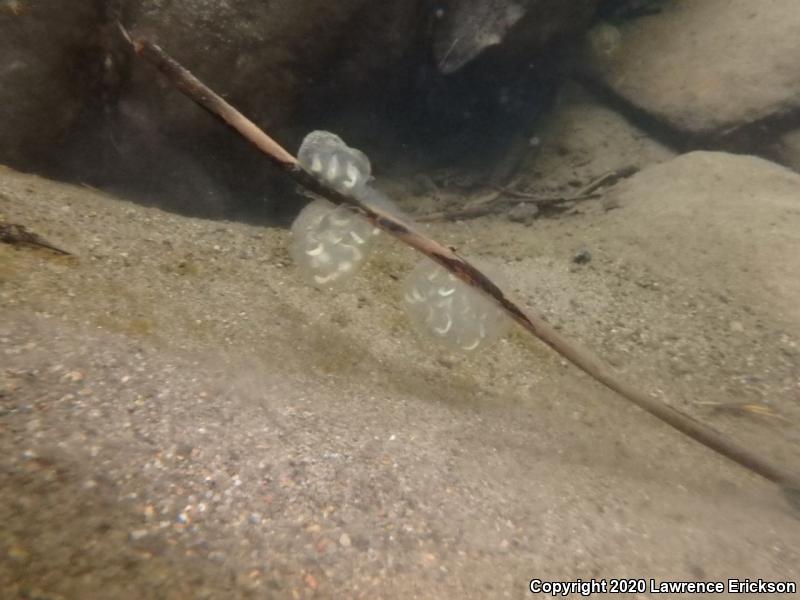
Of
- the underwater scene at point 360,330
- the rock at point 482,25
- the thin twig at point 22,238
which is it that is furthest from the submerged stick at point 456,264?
the rock at point 482,25

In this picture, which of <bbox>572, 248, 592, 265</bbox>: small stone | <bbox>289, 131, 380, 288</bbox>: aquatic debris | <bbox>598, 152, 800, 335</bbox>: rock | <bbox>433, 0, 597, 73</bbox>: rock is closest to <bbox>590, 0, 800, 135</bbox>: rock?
<bbox>598, 152, 800, 335</bbox>: rock

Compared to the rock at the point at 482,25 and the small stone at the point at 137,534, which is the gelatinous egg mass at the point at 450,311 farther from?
the rock at the point at 482,25

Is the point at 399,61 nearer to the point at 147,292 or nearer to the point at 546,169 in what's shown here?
the point at 546,169

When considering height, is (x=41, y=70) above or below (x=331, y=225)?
above

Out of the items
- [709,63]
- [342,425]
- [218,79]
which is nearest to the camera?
[342,425]

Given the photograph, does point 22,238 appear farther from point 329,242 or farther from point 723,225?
point 723,225

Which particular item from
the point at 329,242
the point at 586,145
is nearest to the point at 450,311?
the point at 329,242
